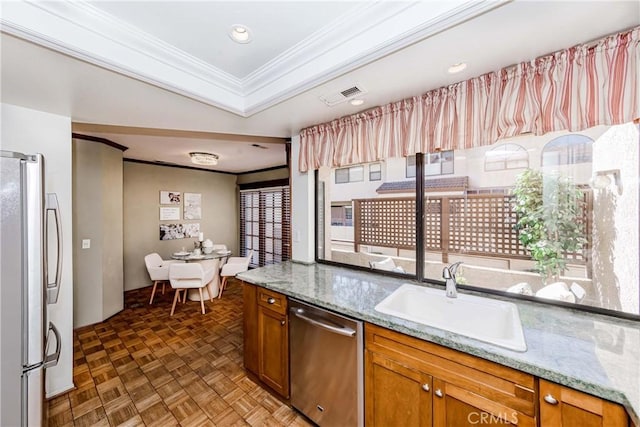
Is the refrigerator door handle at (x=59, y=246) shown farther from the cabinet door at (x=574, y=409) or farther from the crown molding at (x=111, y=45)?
the cabinet door at (x=574, y=409)

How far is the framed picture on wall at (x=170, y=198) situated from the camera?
15.8ft

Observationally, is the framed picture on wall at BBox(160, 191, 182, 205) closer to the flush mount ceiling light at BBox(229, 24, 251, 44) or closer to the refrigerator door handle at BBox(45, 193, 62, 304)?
the refrigerator door handle at BBox(45, 193, 62, 304)

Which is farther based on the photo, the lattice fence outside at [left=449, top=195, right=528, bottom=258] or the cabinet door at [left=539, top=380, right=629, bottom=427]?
the lattice fence outside at [left=449, top=195, right=528, bottom=258]

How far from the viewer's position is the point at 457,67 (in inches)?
55.4

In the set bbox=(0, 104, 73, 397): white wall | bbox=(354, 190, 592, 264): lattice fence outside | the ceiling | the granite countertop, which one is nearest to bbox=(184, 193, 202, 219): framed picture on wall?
bbox=(0, 104, 73, 397): white wall

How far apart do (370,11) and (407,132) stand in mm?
814

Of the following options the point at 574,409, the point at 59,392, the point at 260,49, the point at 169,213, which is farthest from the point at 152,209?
the point at 574,409

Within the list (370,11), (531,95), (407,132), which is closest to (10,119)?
(370,11)


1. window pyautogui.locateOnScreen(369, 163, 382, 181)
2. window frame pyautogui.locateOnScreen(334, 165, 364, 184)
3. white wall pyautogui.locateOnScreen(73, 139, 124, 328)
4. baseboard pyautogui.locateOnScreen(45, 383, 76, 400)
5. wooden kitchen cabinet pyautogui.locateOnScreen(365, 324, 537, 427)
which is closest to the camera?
wooden kitchen cabinet pyautogui.locateOnScreen(365, 324, 537, 427)

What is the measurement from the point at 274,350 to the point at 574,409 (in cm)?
164

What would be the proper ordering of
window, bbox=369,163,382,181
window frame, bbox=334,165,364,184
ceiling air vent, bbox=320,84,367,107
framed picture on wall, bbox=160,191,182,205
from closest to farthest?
ceiling air vent, bbox=320,84,367,107, window, bbox=369,163,382,181, window frame, bbox=334,165,364,184, framed picture on wall, bbox=160,191,182,205

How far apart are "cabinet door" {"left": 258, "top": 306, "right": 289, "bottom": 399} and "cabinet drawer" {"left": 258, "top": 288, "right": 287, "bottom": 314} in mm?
32

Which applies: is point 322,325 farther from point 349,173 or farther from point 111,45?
point 111,45

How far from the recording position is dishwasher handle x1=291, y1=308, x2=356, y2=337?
1417 millimetres
